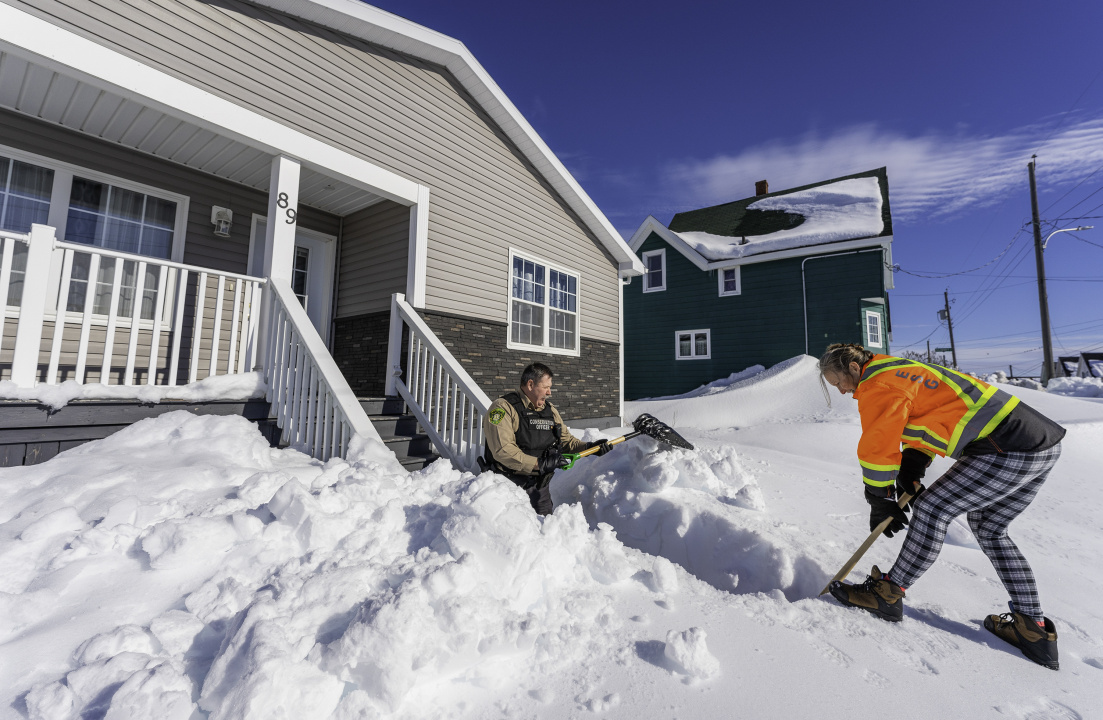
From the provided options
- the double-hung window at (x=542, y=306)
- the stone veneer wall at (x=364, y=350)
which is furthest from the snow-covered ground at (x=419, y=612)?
the double-hung window at (x=542, y=306)

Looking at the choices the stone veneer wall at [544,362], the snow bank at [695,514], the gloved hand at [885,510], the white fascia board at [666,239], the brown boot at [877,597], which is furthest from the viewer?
the white fascia board at [666,239]

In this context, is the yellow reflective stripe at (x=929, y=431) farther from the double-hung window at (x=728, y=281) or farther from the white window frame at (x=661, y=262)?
the white window frame at (x=661, y=262)

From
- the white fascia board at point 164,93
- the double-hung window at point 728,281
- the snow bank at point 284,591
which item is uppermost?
the double-hung window at point 728,281

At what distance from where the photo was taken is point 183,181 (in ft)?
17.2

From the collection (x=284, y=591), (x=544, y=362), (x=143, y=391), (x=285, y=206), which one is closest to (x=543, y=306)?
(x=544, y=362)

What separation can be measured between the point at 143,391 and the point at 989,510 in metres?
5.27

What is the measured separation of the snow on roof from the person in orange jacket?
13622mm

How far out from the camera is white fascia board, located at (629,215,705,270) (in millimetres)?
15977

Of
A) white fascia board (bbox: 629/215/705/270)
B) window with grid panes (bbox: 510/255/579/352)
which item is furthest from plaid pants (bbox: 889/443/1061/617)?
white fascia board (bbox: 629/215/705/270)

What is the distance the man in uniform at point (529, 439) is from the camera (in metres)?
3.48

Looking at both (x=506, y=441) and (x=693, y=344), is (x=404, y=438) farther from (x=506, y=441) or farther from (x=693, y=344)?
(x=693, y=344)

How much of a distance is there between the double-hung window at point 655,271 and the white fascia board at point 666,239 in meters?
0.48

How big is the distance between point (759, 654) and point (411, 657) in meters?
1.36

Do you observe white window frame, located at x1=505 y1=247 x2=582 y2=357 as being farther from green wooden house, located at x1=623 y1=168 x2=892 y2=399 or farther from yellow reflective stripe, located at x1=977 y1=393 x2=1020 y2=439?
green wooden house, located at x1=623 y1=168 x2=892 y2=399
